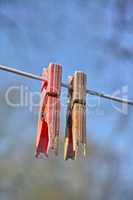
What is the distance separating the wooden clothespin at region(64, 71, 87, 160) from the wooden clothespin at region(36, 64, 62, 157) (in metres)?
0.22

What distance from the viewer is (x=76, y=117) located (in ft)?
21.0

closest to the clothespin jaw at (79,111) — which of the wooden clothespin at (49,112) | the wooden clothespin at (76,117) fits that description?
the wooden clothespin at (76,117)

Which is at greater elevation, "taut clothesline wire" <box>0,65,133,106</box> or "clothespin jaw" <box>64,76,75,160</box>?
"taut clothesline wire" <box>0,65,133,106</box>

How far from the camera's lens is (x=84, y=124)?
6375 mm

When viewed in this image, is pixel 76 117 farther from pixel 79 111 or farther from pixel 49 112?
pixel 49 112

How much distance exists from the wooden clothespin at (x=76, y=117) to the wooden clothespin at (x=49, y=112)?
221 millimetres

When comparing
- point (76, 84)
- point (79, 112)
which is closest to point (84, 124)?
point (79, 112)

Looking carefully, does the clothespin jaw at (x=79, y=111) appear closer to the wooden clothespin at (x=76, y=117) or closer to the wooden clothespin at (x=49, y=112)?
the wooden clothespin at (x=76, y=117)

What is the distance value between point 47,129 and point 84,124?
578mm

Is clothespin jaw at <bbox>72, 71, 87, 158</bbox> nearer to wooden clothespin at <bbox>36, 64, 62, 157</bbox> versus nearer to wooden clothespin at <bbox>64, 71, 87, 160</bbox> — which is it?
wooden clothespin at <bbox>64, 71, 87, 160</bbox>

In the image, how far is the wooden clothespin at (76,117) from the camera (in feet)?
20.6

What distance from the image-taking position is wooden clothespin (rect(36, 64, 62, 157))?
6.34 m

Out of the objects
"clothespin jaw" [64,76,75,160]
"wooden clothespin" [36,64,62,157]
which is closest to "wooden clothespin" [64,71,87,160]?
"clothespin jaw" [64,76,75,160]

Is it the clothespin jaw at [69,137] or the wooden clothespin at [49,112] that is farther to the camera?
the clothespin jaw at [69,137]
